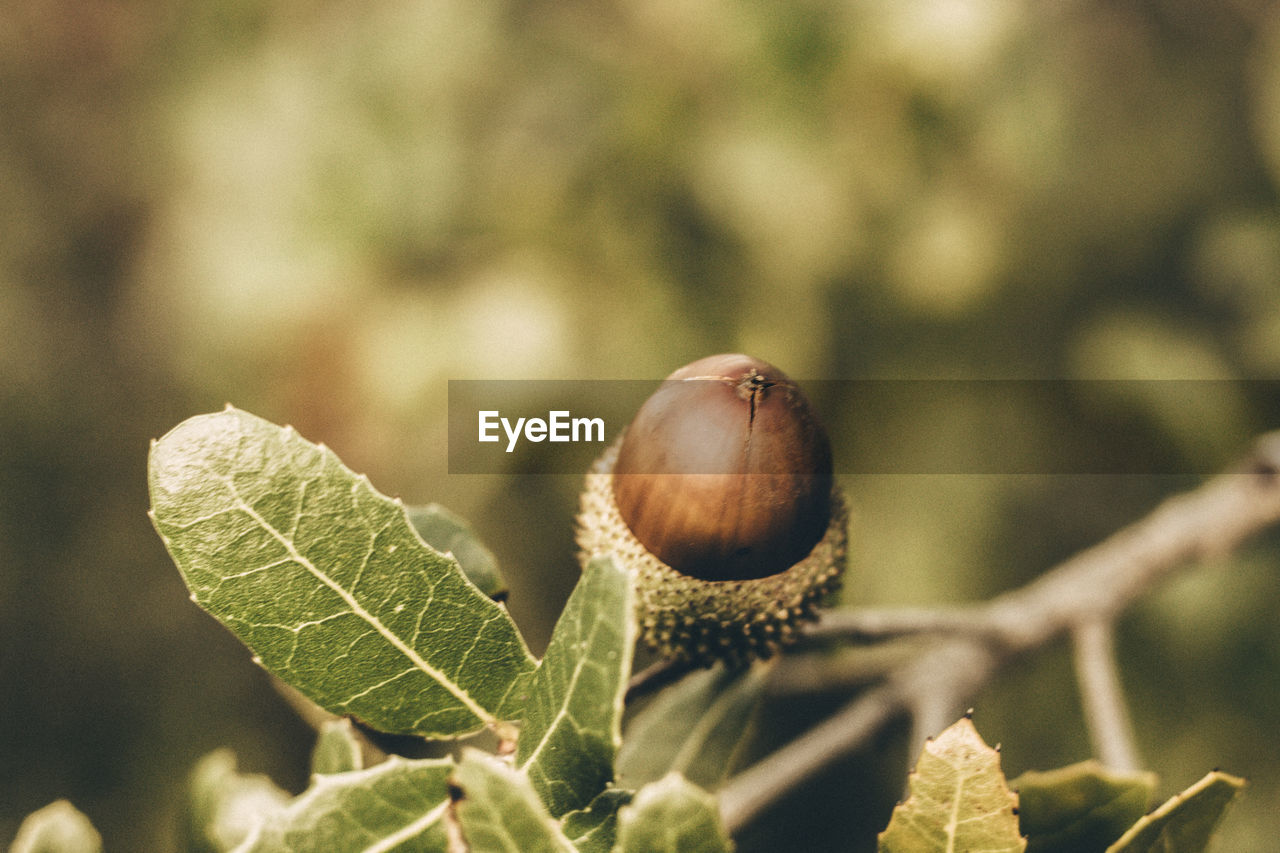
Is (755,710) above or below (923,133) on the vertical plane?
below

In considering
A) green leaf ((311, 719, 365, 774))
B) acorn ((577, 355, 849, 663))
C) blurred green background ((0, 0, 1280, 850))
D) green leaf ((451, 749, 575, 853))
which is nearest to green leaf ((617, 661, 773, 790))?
acorn ((577, 355, 849, 663))

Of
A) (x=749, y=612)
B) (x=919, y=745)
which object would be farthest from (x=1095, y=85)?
(x=749, y=612)

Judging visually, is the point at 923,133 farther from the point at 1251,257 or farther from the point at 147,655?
the point at 147,655

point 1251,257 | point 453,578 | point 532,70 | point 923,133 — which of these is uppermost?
point 532,70

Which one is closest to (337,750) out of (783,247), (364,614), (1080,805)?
(364,614)

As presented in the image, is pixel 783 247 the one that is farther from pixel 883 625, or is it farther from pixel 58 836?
pixel 58 836

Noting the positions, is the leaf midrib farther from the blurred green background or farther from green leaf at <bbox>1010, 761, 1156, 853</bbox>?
the blurred green background

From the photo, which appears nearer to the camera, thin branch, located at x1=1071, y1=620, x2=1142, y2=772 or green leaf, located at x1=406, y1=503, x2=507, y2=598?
green leaf, located at x1=406, y1=503, x2=507, y2=598
